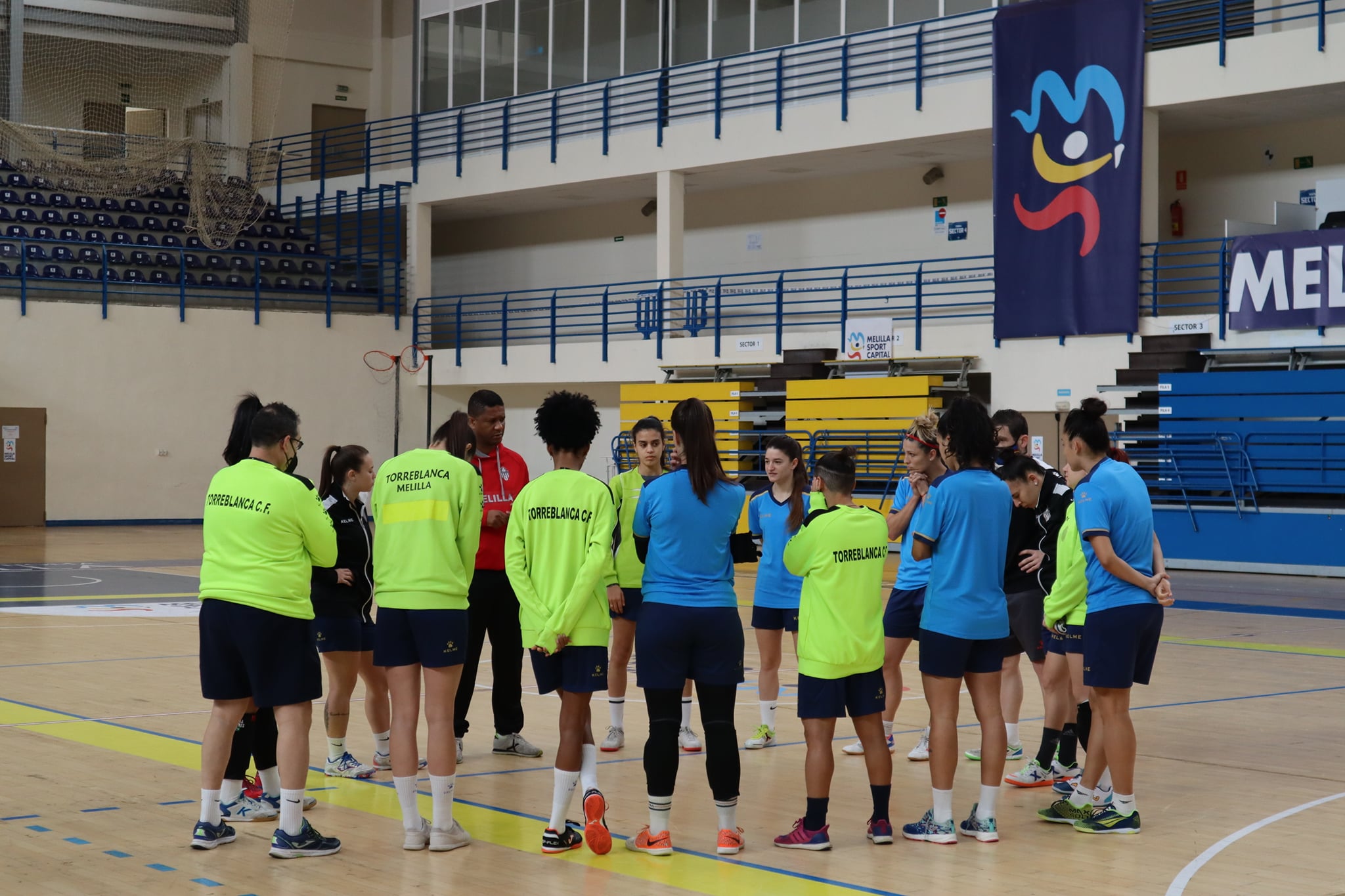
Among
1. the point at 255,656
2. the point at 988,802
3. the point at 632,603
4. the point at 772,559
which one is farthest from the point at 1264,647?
the point at 255,656

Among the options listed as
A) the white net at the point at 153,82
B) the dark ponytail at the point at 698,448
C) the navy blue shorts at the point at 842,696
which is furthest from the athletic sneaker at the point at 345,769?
the white net at the point at 153,82

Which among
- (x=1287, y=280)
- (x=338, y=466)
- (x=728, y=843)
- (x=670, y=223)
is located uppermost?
(x=670, y=223)

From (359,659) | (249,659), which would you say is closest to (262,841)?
(249,659)

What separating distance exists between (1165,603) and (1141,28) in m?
16.4

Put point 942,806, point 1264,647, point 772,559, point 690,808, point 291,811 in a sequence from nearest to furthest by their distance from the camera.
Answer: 1. point 291,811
2. point 942,806
3. point 690,808
4. point 772,559
5. point 1264,647

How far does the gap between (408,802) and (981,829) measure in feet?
7.81

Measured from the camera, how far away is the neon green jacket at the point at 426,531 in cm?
593

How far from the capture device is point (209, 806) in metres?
5.82

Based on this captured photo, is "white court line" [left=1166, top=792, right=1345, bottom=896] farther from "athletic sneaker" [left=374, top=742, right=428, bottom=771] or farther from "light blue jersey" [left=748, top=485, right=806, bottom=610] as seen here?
"athletic sneaker" [left=374, top=742, right=428, bottom=771]

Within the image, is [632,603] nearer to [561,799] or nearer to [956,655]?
[561,799]

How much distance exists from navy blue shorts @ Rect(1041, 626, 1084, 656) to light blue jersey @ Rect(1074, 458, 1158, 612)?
42cm

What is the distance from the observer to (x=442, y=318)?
33.1m

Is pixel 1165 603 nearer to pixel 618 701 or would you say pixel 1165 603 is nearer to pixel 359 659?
pixel 618 701

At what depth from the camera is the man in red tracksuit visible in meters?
7.19
